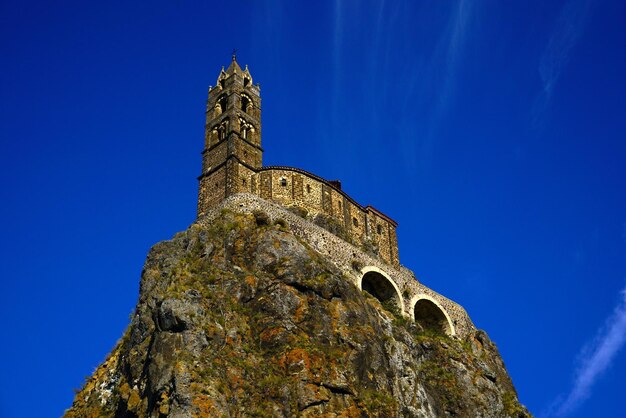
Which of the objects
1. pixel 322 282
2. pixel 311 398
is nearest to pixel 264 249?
pixel 322 282

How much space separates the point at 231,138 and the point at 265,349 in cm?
2673

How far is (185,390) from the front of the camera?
43750 millimetres

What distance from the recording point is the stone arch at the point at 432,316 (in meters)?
69.8

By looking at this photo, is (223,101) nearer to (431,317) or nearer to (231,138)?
(231,138)

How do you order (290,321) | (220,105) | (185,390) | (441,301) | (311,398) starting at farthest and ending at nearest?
(220,105) → (441,301) → (290,321) → (311,398) → (185,390)

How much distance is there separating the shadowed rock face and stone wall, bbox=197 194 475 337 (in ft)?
5.63

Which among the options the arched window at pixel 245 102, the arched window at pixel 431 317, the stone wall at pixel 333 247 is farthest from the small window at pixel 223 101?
the arched window at pixel 431 317

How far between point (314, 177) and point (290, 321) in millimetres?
23112

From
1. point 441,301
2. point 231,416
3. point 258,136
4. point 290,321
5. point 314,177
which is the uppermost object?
point 258,136

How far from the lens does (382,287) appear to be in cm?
6744

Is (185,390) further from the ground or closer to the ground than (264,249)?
closer to the ground

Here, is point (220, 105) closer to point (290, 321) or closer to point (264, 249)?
point (264, 249)

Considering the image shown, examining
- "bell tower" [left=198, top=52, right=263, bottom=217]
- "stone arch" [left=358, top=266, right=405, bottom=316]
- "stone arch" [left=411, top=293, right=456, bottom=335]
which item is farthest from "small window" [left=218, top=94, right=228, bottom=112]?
"stone arch" [left=411, top=293, right=456, bottom=335]

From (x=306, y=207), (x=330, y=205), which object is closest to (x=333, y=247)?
(x=306, y=207)
